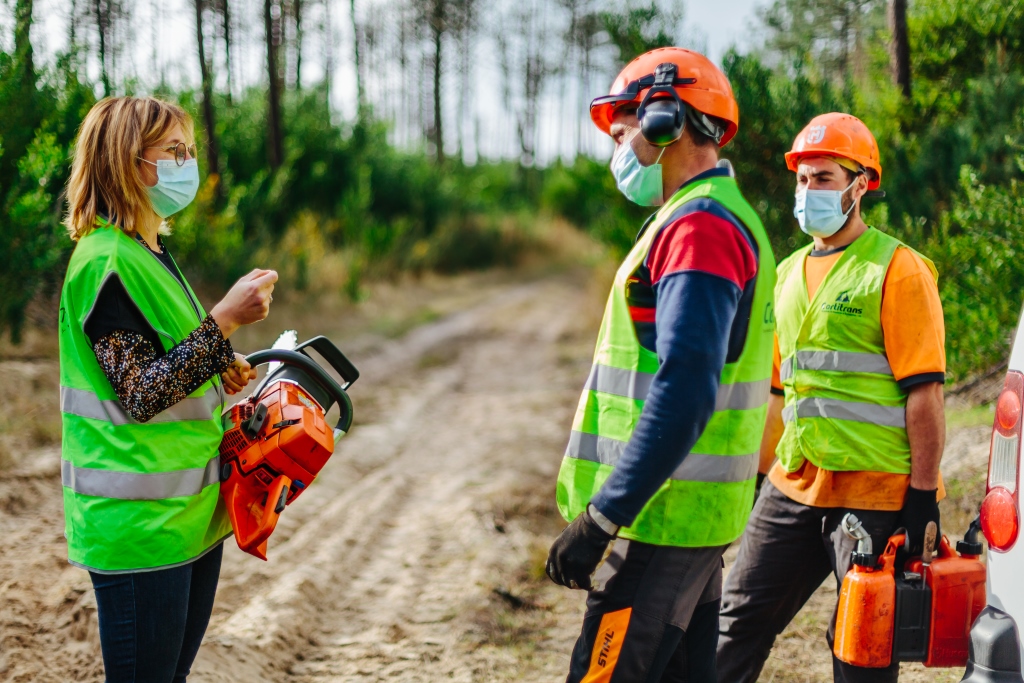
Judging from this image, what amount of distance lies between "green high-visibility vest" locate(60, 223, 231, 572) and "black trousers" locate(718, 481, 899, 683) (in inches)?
73.5

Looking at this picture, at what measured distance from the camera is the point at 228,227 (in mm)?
11461

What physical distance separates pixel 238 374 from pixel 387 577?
107 inches

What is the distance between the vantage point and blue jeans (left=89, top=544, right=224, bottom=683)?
6.91ft

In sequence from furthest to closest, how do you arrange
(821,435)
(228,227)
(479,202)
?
(479,202) < (228,227) < (821,435)

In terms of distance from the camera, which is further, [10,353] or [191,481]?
[10,353]

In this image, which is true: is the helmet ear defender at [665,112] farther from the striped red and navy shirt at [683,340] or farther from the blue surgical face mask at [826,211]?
the blue surgical face mask at [826,211]

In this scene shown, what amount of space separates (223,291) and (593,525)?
31.7 feet

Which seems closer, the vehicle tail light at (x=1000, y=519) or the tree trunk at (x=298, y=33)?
the vehicle tail light at (x=1000, y=519)

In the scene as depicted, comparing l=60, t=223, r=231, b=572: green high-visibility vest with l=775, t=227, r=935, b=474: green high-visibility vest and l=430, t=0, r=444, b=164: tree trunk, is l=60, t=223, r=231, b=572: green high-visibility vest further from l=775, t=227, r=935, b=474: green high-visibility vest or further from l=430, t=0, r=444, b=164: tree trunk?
l=430, t=0, r=444, b=164: tree trunk

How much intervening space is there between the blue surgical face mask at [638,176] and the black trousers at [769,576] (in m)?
1.31

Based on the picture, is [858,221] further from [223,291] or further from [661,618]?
[223,291]

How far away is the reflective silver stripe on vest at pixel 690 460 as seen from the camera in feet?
6.63

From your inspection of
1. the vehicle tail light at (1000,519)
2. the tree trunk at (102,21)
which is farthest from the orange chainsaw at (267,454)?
the tree trunk at (102,21)

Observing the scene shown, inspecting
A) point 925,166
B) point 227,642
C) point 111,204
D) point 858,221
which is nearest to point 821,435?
point 858,221
